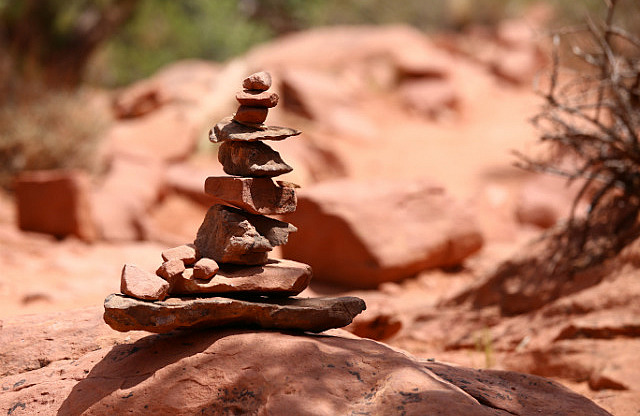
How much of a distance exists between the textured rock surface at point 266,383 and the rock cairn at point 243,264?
4.3 inches

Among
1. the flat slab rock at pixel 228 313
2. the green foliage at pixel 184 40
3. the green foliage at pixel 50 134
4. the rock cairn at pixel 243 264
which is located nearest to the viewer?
the flat slab rock at pixel 228 313

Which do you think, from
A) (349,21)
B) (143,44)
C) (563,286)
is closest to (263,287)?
(563,286)

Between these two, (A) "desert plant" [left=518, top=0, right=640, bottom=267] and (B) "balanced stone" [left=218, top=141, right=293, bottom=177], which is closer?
(B) "balanced stone" [left=218, top=141, right=293, bottom=177]

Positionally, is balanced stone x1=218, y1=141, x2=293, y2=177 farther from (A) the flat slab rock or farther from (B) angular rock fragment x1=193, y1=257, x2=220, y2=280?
(A) the flat slab rock

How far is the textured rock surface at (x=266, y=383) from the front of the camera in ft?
7.88

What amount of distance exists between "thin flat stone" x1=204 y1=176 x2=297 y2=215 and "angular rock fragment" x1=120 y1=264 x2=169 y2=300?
45 cm

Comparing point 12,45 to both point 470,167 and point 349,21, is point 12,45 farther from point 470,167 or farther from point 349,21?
point 349,21

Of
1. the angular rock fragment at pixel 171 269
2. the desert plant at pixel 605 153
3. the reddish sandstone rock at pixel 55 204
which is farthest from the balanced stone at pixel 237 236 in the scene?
the reddish sandstone rock at pixel 55 204

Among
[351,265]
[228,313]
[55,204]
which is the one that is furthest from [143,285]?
[55,204]

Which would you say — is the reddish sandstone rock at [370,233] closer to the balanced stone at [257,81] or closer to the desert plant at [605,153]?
the desert plant at [605,153]

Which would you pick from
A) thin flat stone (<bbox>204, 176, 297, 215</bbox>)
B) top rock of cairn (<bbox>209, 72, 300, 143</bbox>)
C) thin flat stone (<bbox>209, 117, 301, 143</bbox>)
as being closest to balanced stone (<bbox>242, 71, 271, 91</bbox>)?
top rock of cairn (<bbox>209, 72, 300, 143</bbox>)

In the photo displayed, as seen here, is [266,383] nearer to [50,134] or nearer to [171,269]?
[171,269]

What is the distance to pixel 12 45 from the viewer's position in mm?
9828

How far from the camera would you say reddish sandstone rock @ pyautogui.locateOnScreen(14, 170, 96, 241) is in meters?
7.73
